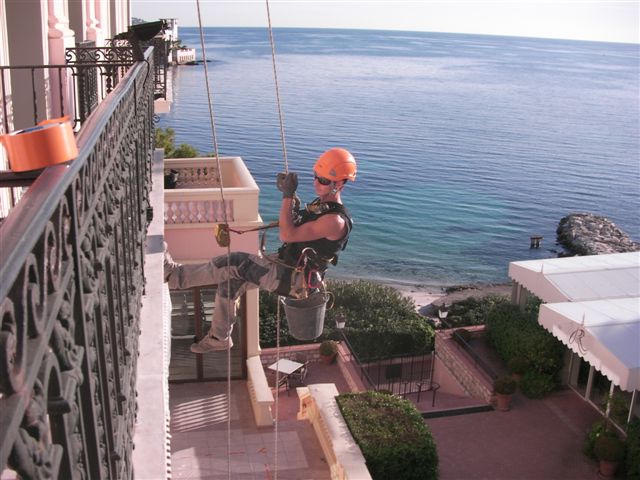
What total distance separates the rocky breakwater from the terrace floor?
3003 cm

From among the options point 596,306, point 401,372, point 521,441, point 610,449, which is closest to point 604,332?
point 596,306

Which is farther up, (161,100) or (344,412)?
(161,100)

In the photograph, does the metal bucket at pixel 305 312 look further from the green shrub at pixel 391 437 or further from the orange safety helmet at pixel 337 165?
the green shrub at pixel 391 437

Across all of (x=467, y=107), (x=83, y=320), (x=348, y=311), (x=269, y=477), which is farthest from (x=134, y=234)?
(x=467, y=107)

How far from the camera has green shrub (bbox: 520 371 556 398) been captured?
17.8m

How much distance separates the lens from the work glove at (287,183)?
21.0 ft

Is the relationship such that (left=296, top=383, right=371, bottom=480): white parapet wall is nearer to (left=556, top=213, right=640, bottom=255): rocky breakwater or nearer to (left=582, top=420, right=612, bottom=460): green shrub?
(left=582, top=420, right=612, bottom=460): green shrub

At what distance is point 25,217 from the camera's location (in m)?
1.70

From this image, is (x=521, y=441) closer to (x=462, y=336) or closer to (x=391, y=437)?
(x=391, y=437)

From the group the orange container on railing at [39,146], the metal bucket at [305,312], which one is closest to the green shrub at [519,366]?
the metal bucket at [305,312]

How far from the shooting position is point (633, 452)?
1443 centimetres

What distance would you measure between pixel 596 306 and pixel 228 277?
40.3 feet

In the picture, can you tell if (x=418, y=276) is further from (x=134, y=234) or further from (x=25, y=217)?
(x=25, y=217)

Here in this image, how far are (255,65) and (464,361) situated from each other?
132 metres
